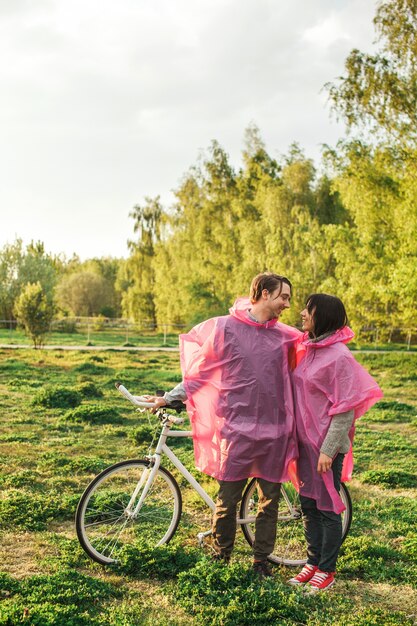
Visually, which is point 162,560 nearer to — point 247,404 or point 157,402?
point 157,402

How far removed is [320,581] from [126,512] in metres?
1.46

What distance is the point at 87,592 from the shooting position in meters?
3.79

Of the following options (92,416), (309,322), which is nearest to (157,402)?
(309,322)

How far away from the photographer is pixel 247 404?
4043mm

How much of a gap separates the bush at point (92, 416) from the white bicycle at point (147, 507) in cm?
523

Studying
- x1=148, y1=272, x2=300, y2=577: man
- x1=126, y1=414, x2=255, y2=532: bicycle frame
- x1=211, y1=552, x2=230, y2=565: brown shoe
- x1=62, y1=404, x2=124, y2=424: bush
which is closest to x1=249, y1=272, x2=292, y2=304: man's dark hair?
x1=148, y1=272, x2=300, y2=577: man

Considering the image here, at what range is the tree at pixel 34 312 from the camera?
25.7 metres

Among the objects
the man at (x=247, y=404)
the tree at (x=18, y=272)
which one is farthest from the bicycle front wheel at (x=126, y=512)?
the tree at (x=18, y=272)

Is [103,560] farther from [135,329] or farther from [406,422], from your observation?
[135,329]

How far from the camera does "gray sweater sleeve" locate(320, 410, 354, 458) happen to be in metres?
3.88

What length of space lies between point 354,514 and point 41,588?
10.2ft

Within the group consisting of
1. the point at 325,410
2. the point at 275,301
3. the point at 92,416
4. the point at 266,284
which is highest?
the point at 266,284

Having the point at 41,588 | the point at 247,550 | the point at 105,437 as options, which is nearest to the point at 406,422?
the point at 105,437

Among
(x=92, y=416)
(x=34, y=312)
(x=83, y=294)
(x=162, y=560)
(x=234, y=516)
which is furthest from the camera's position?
(x=83, y=294)
